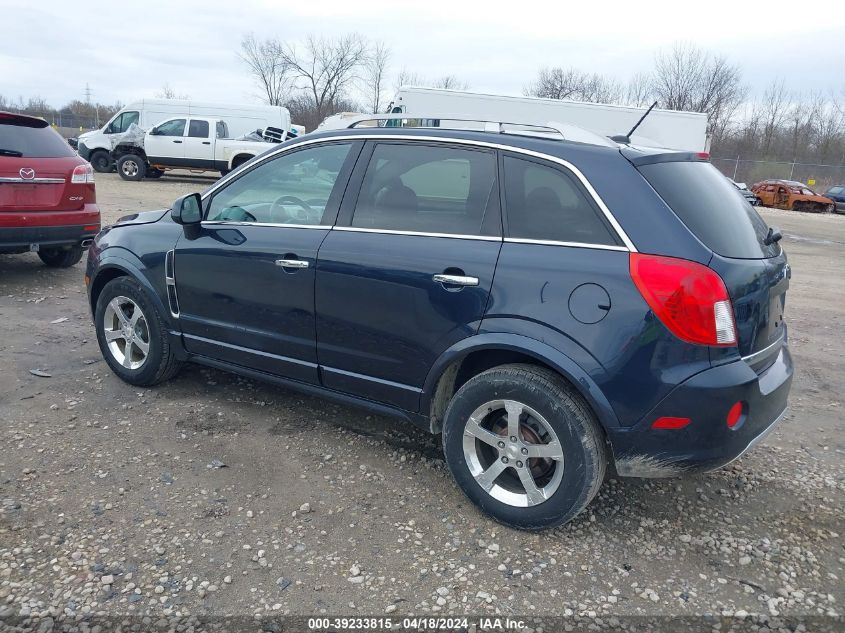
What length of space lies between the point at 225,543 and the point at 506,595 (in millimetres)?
1218

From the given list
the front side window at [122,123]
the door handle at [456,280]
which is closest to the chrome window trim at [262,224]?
the door handle at [456,280]

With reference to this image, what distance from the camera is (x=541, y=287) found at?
281cm

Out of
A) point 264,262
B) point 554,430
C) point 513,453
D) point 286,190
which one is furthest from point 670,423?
point 286,190

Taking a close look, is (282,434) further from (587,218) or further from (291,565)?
(587,218)

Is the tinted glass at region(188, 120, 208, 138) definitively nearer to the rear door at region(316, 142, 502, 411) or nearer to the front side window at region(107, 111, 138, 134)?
the front side window at region(107, 111, 138, 134)

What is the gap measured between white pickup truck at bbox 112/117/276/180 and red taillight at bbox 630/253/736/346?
18837 millimetres

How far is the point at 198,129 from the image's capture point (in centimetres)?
2011

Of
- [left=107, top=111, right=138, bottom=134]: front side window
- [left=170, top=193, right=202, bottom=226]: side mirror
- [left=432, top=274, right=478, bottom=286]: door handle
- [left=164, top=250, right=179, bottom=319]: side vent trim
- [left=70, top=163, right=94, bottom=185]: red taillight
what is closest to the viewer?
[left=432, top=274, right=478, bottom=286]: door handle

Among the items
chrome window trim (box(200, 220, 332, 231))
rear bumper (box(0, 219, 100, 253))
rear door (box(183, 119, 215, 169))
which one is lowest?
rear bumper (box(0, 219, 100, 253))

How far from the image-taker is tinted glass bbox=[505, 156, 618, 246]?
2818 millimetres

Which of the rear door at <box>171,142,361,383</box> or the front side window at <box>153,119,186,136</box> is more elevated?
the front side window at <box>153,119,186,136</box>

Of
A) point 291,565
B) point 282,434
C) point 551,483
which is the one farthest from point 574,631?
point 282,434

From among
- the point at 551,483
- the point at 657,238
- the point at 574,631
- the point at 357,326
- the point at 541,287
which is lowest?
the point at 574,631

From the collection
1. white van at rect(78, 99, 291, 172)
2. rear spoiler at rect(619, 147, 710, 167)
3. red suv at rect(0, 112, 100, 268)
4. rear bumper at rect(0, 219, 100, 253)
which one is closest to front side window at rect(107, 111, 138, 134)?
white van at rect(78, 99, 291, 172)
